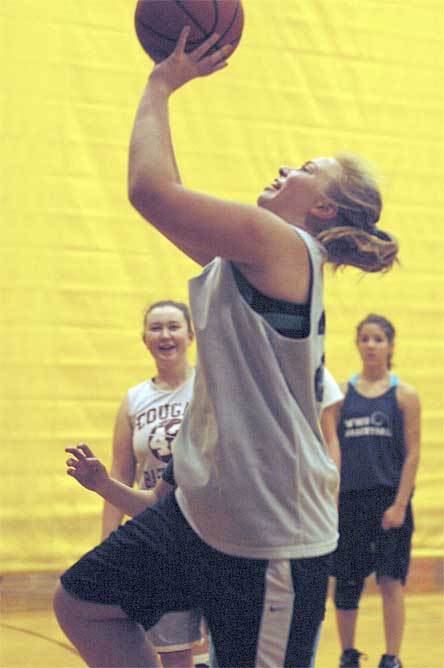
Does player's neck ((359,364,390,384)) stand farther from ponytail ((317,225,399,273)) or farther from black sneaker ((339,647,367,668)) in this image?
ponytail ((317,225,399,273))

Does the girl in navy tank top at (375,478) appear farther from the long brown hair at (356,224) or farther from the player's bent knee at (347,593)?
the long brown hair at (356,224)

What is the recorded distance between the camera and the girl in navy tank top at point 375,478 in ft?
15.8

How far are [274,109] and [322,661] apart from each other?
3.28m

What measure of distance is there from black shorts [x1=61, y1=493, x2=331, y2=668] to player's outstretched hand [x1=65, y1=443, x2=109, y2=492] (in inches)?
6.7

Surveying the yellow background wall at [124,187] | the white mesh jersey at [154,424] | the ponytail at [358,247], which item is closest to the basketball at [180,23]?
the ponytail at [358,247]

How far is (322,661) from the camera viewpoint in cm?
470

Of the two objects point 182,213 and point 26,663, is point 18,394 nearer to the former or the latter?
point 26,663

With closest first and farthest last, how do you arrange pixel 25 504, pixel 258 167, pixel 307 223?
pixel 307 223, pixel 25 504, pixel 258 167

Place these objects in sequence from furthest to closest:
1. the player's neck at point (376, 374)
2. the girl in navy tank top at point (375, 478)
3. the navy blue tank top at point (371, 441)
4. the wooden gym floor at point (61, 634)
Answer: the player's neck at point (376, 374) → the navy blue tank top at point (371, 441) → the girl in navy tank top at point (375, 478) → the wooden gym floor at point (61, 634)

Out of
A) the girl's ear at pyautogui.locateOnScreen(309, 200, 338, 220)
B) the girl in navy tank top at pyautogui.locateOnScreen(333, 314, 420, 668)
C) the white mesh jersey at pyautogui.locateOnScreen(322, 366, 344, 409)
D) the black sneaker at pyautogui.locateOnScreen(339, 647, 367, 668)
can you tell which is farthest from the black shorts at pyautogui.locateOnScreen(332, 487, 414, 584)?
the girl's ear at pyautogui.locateOnScreen(309, 200, 338, 220)

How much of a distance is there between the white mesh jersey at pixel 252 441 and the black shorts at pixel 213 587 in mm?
33

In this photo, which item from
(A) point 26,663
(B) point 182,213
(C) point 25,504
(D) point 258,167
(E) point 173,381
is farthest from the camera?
(D) point 258,167

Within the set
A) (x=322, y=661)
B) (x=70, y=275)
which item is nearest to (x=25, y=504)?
(x=70, y=275)

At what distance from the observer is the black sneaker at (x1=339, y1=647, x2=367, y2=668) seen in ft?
14.9
